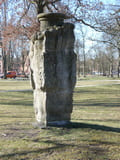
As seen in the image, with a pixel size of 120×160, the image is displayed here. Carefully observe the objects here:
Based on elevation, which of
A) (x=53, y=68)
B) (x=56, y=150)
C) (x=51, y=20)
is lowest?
(x=56, y=150)

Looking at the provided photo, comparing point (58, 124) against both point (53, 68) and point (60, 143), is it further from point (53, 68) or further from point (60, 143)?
point (53, 68)

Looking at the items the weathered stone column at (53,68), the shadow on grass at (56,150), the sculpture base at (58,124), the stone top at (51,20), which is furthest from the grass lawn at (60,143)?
the stone top at (51,20)

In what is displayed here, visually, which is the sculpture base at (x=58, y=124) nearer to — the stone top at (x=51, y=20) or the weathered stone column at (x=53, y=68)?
the weathered stone column at (x=53, y=68)

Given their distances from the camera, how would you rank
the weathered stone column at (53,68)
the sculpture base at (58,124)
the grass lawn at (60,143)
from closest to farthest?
the grass lawn at (60,143), the weathered stone column at (53,68), the sculpture base at (58,124)

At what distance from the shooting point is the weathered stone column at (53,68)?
5.41m

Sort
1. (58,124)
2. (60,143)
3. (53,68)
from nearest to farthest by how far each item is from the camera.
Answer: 1. (60,143)
2. (53,68)
3. (58,124)

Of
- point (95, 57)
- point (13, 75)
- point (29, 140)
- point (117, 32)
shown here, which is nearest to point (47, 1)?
point (117, 32)

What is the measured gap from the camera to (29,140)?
15.6ft

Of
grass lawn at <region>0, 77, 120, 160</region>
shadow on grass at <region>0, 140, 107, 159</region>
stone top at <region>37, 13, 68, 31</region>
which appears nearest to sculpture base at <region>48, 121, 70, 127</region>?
grass lawn at <region>0, 77, 120, 160</region>

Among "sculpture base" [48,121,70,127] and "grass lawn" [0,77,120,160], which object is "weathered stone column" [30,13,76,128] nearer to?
"sculpture base" [48,121,70,127]

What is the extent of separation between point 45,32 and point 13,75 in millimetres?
42792

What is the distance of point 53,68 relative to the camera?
5438 millimetres

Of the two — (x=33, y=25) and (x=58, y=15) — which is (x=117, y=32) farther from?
(x=58, y=15)

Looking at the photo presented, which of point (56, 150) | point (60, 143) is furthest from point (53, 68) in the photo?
point (56, 150)
